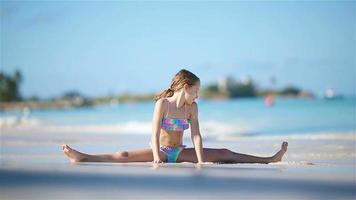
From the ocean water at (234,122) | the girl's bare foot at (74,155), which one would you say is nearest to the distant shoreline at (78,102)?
the ocean water at (234,122)

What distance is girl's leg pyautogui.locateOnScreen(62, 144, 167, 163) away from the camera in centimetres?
567

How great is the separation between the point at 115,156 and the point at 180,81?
0.92 m

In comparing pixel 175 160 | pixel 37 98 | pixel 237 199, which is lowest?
pixel 237 199

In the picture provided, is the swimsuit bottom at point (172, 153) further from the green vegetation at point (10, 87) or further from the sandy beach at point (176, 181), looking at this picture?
the green vegetation at point (10, 87)

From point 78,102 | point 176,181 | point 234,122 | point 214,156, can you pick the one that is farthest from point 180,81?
point 78,102

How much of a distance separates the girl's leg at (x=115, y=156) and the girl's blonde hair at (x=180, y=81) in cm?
54

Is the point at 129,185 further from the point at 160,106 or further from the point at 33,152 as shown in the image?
the point at 33,152

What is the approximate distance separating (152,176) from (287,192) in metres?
1.07

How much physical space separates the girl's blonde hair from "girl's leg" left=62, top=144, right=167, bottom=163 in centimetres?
54

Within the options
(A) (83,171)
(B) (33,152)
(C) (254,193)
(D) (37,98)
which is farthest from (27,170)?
(D) (37,98)

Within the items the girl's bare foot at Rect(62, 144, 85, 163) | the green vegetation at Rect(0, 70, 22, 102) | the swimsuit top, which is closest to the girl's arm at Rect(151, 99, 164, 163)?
the swimsuit top

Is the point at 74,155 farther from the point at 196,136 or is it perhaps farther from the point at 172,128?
A: the point at 196,136

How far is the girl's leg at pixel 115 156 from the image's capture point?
5672mm

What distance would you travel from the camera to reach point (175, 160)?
18.9 ft
